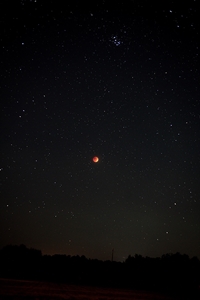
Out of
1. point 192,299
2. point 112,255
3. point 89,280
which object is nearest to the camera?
point 192,299

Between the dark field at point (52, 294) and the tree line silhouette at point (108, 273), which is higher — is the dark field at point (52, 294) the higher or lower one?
the higher one

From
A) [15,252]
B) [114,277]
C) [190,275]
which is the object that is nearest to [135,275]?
[114,277]

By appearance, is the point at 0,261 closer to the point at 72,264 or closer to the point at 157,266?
the point at 72,264

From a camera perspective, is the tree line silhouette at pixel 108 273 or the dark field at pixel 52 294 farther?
the tree line silhouette at pixel 108 273

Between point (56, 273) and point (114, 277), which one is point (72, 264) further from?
point (114, 277)

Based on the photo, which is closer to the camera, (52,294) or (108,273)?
(52,294)

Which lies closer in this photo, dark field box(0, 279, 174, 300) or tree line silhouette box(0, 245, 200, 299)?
dark field box(0, 279, 174, 300)

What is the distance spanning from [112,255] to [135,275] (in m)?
15.4

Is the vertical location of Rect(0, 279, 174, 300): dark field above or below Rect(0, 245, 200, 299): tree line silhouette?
above

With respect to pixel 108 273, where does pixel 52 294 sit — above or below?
above

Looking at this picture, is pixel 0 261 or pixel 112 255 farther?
pixel 112 255

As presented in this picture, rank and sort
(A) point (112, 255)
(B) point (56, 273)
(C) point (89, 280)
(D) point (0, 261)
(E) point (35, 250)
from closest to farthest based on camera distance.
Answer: (C) point (89, 280)
(B) point (56, 273)
(D) point (0, 261)
(A) point (112, 255)
(E) point (35, 250)

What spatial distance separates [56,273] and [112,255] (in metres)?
18.8

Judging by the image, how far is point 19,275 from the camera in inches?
1303
